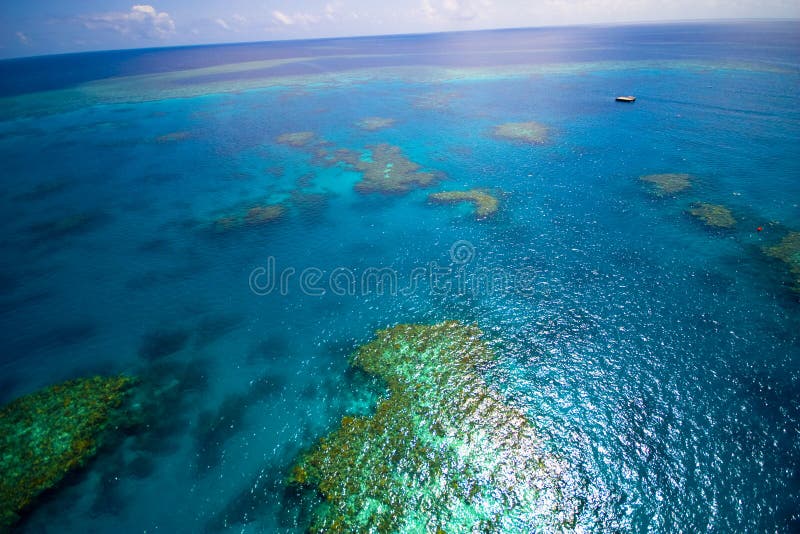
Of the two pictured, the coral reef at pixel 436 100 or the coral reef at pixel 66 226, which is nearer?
the coral reef at pixel 66 226

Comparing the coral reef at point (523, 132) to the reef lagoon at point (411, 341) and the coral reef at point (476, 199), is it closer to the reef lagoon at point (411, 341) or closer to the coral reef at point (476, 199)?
the reef lagoon at point (411, 341)

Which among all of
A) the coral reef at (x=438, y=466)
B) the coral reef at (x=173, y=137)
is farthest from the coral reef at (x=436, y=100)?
the coral reef at (x=438, y=466)

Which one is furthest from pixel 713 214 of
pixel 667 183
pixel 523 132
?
pixel 523 132

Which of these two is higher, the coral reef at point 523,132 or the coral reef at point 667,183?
the coral reef at point 523,132

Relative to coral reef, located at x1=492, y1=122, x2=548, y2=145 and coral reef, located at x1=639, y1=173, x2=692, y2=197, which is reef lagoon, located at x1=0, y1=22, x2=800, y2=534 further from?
Answer: coral reef, located at x1=492, y1=122, x2=548, y2=145

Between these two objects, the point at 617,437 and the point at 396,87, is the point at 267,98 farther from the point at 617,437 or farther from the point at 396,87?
the point at 617,437

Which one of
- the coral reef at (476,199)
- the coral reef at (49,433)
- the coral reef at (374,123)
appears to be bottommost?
the coral reef at (49,433)

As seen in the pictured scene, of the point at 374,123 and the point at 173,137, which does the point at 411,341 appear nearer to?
the point at 374,123
